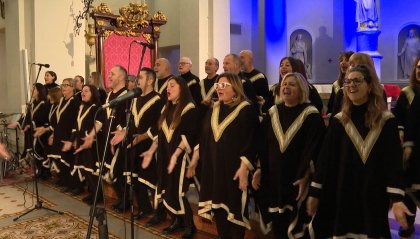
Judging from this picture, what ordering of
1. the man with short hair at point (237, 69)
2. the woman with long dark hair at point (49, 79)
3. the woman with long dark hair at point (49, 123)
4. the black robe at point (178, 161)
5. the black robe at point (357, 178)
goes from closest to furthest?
1. the black robe at point (357, 178)
2. the black robe at point (178, 161)
3. the man with short hair at point (237, 69)
4. the woman with long dark hair at point (49, 123)
5. the woman with long dark hair at point (49, 79)

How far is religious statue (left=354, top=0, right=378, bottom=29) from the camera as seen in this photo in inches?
471

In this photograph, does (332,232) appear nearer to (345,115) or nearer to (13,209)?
(345,115)

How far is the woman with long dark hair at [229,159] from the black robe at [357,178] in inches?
29.1

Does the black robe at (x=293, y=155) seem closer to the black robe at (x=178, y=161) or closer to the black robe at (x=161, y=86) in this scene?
the black robe at (x=178, y=161)

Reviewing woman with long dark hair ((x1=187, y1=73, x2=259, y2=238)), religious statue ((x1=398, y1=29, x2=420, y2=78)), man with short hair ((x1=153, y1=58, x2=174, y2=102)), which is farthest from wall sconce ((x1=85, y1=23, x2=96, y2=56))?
religious statue ((x1=398, y1=29, x2=420, y2=78))

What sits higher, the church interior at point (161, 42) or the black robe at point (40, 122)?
the church interior at point (161, 42)

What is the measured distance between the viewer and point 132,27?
35.6ft

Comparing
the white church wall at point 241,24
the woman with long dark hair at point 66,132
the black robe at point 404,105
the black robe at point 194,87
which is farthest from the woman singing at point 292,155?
the white church wall at point 241,24

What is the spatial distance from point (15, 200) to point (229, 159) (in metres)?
4.01

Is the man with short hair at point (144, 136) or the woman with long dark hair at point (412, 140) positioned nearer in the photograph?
the woman with long dark hair at point (412, 140)

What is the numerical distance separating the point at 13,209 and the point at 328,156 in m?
4.55

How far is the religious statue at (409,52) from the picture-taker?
1344 centimetres

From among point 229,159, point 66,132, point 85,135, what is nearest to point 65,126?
point 66,132

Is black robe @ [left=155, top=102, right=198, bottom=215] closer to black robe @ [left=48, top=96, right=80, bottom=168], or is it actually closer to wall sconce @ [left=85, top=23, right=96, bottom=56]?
black robe @ [left=48, top=96, right=80, bottom=168]
